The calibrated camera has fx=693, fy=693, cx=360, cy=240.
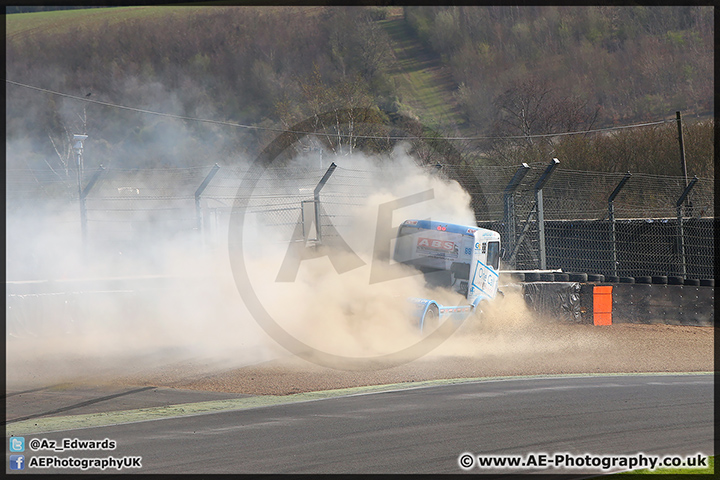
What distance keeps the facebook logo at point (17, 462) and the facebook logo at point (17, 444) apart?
19 cm

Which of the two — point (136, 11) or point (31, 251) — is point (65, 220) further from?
point (136, 11)

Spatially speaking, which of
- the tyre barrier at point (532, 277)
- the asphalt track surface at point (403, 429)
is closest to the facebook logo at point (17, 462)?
the asphalt track surface at point (403, 429)

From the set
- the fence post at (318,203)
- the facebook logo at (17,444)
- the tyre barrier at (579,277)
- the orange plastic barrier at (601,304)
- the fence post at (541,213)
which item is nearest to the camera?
the facebook logo at (17,444)

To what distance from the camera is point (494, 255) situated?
15.5 meters

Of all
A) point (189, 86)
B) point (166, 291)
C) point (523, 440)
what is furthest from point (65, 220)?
point (189, 86)

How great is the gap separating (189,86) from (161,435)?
6137cm

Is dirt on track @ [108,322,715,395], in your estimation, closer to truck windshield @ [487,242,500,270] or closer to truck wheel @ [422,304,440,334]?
truck wheel @ [422,304,440,334]

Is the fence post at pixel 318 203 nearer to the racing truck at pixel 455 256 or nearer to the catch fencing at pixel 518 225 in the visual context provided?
the catch fencing at pixel 518 225

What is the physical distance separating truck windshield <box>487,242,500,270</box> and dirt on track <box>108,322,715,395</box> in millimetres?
1466

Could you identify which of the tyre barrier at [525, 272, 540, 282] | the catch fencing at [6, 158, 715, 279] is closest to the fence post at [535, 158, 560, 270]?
the catch fencing at [6, 158, 715, 279]

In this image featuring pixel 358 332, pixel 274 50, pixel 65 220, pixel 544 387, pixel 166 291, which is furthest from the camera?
pixel 274 50

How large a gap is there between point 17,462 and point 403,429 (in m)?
3.72

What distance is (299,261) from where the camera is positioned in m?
14.3

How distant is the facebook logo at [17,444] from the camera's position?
6.53 metres
